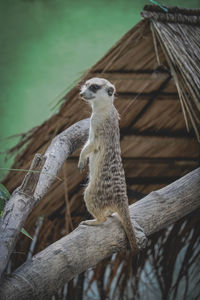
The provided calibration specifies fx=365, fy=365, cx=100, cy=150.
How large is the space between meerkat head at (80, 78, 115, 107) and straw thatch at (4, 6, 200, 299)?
330 mm

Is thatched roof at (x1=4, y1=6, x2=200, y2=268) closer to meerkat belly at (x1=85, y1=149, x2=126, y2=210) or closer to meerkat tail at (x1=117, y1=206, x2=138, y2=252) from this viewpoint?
meerkat belly at (x1=85, y1=149, x2=126, y2=210)

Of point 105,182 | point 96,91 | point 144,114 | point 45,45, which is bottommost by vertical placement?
point 105,182

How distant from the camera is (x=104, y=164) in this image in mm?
1348

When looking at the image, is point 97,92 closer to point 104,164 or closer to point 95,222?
point 104,164

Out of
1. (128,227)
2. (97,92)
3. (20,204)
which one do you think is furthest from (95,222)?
(97,92)

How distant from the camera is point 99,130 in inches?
56.6

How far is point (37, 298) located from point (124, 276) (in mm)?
1512

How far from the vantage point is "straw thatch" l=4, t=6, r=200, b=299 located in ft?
5.71

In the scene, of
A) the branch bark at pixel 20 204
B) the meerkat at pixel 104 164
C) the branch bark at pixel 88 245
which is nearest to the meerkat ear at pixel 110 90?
the meerkat at pixel 104 164

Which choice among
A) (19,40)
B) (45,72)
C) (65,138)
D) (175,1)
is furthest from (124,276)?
(175,1)

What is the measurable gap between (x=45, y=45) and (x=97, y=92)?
208 cm

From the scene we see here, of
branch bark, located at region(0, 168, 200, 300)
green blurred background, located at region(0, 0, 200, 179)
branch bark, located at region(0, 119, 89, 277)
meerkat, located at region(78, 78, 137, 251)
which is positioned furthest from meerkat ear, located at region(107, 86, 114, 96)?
green blurred background, located at region(0, 0, 200, 179)

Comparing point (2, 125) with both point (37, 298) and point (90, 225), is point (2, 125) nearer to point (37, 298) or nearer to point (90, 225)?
point (90, 225)

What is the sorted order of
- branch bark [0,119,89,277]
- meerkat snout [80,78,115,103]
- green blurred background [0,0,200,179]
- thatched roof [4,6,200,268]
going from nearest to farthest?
1. branch bark [0,119,89,277]
2. meerkat snout [80,78,115,103]
3. thatched roof [4,6,200,268]
4. green blurred background [0,0,200,179]
